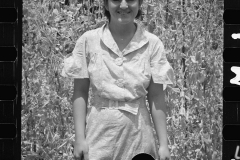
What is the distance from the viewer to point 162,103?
78.0 inches

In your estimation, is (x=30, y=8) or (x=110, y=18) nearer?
(x=110, y=18)

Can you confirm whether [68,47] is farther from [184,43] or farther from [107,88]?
[107,88]

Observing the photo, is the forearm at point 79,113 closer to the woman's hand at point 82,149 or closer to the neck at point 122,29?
the woman's hand at point 82,149

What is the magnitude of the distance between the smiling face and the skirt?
0.27m

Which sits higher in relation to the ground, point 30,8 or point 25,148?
point 30,8

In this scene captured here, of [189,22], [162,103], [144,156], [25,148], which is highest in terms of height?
[189,22]

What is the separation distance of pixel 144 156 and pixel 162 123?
13 cm

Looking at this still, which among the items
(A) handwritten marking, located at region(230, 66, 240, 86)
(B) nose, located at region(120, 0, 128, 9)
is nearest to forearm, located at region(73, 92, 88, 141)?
(B) nose, located at region(120, 0, 128, 9)

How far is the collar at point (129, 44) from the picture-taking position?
1.93 m

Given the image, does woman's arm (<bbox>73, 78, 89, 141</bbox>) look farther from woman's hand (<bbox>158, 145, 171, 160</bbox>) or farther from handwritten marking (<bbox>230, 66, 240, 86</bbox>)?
handwritten marking (<bbox>230, 66, 240, 86</bbox>)

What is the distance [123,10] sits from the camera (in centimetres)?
191

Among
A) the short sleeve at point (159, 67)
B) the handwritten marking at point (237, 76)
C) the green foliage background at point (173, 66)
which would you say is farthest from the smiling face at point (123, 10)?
the green foliage background at point (173, 66)

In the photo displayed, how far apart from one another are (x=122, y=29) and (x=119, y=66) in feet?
0.43

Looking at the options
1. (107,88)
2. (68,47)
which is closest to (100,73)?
(107,88)
